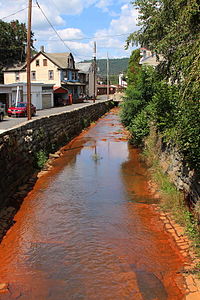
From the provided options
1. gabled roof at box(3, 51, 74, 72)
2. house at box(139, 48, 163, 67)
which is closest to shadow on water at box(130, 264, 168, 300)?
house at box(139, 48, 163, 67)

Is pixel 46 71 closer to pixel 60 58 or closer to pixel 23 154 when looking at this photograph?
pixel 60 58

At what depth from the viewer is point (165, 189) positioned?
11.4 m

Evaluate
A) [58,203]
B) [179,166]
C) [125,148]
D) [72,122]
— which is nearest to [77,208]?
[58,203]

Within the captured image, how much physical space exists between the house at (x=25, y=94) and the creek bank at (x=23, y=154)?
1428 centimetres

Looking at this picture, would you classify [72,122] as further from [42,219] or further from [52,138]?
[42,219]

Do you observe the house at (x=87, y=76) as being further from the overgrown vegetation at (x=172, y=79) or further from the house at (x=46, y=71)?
the overgrown vegetation at (x=172, y=79)

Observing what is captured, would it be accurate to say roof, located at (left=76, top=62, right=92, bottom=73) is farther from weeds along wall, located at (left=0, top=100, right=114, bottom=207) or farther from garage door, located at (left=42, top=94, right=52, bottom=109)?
weeds along wall, located at (left=0, top=100, right=114, bottom=207)

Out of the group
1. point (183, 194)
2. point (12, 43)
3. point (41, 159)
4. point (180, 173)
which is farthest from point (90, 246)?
point (12, 43)

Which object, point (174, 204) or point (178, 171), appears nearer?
point (174, 204)

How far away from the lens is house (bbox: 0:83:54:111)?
35156mm

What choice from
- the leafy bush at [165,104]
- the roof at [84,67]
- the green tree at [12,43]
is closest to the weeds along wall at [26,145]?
the leafy bush at [165,104]

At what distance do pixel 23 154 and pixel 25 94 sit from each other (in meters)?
25.1

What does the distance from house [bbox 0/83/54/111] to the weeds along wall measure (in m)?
12.8

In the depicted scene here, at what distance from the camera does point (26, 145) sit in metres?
14.5
